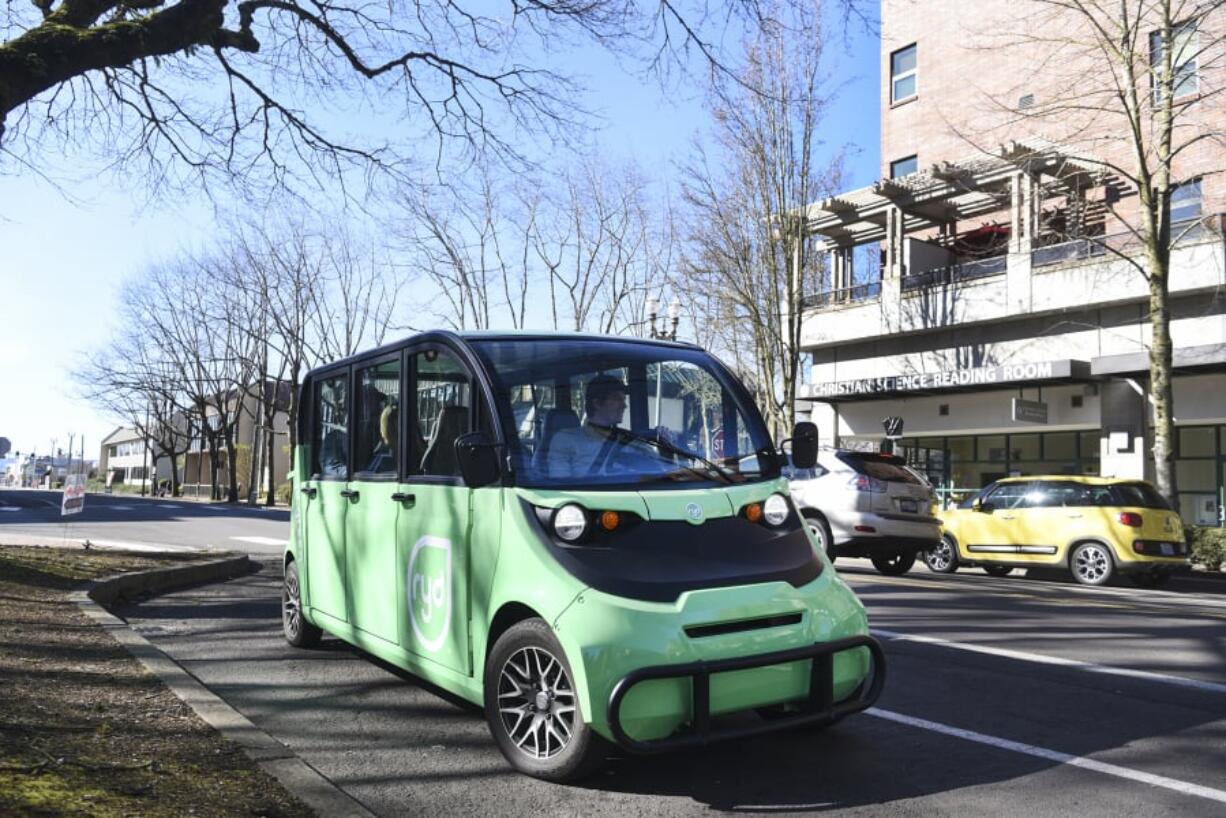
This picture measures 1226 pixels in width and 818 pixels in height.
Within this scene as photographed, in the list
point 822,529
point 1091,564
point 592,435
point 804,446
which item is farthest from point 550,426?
point 1091,564

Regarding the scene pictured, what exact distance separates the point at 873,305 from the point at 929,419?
362cm

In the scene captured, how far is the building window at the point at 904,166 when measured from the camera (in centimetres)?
3012

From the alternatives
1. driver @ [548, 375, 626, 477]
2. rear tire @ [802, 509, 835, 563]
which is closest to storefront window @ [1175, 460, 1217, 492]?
rear tire @ [802, 509, 835, 563]

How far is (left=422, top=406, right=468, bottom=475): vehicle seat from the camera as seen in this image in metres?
4.85

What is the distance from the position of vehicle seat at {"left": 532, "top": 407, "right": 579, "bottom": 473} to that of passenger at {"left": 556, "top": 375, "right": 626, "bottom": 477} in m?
0.02

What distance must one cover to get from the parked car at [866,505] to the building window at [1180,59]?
10.2m

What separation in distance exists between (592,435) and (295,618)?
3693mm

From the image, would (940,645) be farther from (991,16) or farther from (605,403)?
(991,16)

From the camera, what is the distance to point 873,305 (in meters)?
28.0

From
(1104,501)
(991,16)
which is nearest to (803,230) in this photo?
(991,16)

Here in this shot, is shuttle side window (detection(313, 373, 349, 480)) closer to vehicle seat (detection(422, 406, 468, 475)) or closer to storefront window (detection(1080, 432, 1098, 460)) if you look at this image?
vehicle seat (detection(422, 406, 468, 475))

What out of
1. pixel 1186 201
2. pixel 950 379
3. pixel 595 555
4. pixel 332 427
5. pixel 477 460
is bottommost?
pixel 595 555

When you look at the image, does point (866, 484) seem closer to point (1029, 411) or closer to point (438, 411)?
point (438, 411)

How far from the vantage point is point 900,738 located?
475 centimetres
